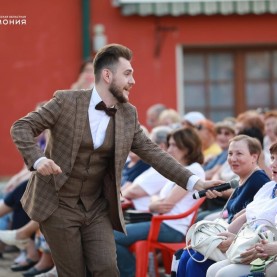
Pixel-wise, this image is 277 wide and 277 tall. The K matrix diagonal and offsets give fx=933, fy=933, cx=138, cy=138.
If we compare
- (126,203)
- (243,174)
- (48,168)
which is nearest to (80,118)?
(48,168)

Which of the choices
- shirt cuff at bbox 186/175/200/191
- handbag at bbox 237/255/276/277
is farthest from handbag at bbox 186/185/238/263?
handbag at bbox 237/255/276/277

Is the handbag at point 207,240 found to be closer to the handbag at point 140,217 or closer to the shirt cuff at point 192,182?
the shirt cuff at point 192,182

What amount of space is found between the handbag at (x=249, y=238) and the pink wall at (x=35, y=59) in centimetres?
796

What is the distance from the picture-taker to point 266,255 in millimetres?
5777

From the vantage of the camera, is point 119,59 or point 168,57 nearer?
point 119,59

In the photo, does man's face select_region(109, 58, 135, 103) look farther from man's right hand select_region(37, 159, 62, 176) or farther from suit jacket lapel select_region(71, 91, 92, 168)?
man's right hand select_region(37, 159, 62, 176)

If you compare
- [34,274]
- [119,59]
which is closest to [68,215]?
[119,59]

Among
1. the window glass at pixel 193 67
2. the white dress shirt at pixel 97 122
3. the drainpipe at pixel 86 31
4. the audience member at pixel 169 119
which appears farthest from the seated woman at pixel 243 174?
the window glass at pixel 193 67

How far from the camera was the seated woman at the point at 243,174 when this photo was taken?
266 inches

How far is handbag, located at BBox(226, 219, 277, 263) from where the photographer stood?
19.4 feet

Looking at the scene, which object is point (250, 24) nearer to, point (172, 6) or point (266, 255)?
point (172, 6)

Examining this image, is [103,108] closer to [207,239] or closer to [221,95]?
[207,239]

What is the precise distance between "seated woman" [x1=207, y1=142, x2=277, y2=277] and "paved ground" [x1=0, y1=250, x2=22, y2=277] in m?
3.32

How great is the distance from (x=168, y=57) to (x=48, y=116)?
27.2ft
